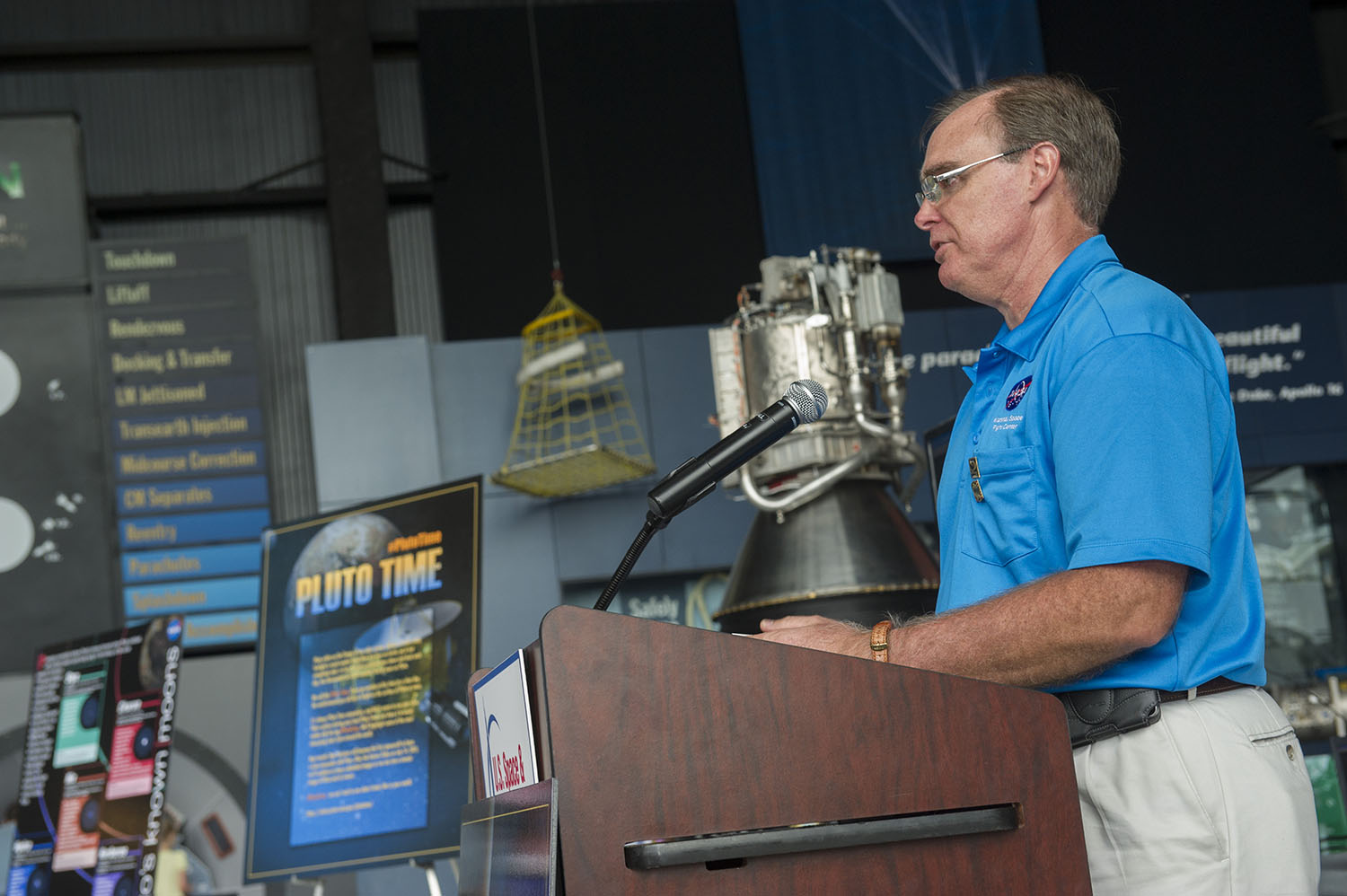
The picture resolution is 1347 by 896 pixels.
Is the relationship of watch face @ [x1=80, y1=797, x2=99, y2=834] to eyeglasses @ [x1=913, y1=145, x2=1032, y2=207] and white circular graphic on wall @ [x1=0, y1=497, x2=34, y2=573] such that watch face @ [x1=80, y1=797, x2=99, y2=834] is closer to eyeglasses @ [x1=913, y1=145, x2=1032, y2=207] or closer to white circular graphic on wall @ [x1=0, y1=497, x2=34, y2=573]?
eyeglasses @ [x1=913, y1=145, x2=1032, y2=207]

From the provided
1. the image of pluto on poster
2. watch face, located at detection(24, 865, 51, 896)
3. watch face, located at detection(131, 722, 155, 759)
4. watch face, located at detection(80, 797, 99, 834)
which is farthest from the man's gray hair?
watch face, located at detection(24, 865, 51, 896)

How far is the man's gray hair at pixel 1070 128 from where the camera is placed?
1.31 m

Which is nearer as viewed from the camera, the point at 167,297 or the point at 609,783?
the point at 609,783

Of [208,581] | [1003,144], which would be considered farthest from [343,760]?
[208,581]

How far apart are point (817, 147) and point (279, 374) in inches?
129

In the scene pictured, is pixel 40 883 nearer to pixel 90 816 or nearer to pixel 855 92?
pixel 90 816

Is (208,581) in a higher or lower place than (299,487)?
lower

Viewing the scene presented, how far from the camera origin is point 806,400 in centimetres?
131

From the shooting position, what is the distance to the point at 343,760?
→ 286 cm

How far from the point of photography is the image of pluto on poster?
3.09 m

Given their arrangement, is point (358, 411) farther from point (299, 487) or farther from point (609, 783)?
point (609, 783)

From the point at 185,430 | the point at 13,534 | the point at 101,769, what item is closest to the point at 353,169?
the point at 185,430

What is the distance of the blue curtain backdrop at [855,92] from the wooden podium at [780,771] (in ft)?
21.0

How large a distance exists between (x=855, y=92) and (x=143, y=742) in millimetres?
5545
